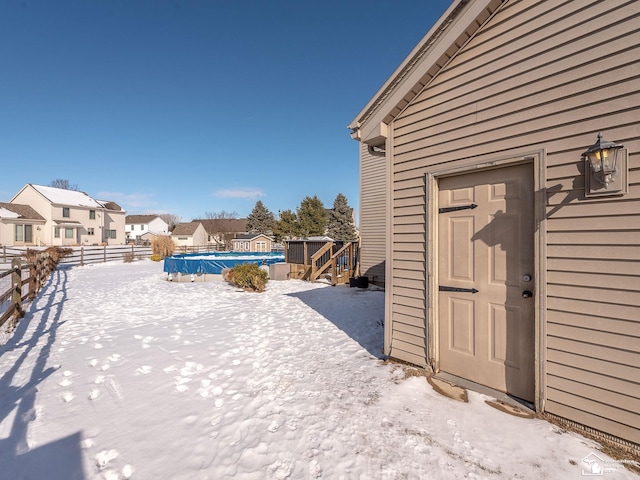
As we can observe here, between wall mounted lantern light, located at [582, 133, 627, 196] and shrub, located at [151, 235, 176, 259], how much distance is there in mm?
24699

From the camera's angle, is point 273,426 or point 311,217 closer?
point 273,426

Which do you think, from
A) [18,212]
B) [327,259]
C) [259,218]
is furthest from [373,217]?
[259,218]

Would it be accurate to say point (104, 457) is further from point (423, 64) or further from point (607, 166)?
point (423, 64)

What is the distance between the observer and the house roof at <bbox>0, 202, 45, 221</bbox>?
26.6m

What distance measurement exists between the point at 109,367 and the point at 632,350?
551 centimetres

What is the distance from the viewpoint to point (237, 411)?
2848mm

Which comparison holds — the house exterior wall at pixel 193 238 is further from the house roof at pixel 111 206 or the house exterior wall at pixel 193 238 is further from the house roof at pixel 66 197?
the house roof at pixel 66 197

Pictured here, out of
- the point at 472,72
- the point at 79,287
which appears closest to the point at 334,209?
the point at 79,287

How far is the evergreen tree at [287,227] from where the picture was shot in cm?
3525

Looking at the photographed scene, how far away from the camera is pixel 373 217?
9.93 metres

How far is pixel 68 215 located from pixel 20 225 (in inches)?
168

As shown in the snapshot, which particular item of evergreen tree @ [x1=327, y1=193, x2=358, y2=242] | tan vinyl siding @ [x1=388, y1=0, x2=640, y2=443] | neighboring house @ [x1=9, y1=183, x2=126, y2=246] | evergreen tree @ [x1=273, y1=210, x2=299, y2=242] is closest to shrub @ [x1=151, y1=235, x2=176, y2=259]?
evergreen tree @ [x1=273, y1=210, x2=299, y2=242]

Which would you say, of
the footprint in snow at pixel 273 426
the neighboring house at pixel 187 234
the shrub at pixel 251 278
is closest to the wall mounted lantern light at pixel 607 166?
the footprint in snow at pixel 273 426

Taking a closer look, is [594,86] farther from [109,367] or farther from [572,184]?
[109,367]
